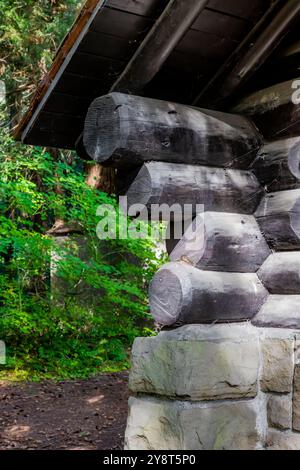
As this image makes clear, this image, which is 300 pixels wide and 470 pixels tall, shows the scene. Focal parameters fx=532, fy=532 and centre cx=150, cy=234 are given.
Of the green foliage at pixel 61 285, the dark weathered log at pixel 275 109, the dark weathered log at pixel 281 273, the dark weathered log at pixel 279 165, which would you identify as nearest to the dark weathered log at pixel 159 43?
the dark weathered log at pixel 275 109

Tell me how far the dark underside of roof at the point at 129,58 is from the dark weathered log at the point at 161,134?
24 centimetres

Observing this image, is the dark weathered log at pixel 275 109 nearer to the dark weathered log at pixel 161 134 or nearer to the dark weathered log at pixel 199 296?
the dark weathered log at pixel 161 134

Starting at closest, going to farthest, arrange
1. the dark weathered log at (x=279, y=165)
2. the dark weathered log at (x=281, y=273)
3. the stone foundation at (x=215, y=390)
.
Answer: the stone foundation at (x=215, y=390), the dark weathered log at (x=281, y=273), the dark weathered log at (x=279, y=165)

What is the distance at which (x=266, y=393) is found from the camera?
2781 mm

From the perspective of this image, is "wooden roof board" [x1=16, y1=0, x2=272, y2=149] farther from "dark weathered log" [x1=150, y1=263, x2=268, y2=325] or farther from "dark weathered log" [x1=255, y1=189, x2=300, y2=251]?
"dark weathered log" [x1=150, y1=263, x2=268, y2=325]

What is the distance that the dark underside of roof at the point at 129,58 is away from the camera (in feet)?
8.92

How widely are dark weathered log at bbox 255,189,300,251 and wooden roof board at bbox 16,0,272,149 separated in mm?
816

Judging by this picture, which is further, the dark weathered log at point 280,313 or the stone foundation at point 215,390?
the dark weathered log at point 280,313

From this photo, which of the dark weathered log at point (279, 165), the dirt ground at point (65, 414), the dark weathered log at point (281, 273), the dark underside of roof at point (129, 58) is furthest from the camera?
the dirt ground at point (65, 414)

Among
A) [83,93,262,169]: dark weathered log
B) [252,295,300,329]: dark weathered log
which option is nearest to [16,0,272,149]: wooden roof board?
[83,93,262,169]: dark weathered log

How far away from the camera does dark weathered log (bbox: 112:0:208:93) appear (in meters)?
2.74

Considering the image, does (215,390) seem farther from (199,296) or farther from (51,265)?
(51,265)
